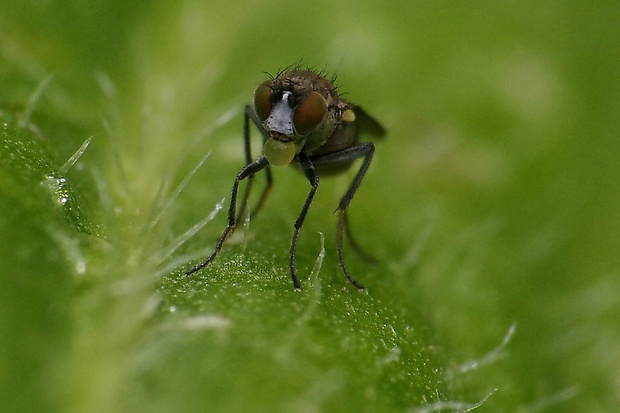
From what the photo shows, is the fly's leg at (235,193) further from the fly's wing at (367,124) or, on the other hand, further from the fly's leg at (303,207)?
the fly's wing at (367,124)

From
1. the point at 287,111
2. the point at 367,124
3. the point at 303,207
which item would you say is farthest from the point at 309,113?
the point at 367,124

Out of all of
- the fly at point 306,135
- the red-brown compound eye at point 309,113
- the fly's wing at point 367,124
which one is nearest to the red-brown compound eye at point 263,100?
the fly at point 306,135

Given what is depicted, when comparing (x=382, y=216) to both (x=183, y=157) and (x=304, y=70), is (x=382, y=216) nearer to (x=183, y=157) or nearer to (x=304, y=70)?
(x=304, y=70)

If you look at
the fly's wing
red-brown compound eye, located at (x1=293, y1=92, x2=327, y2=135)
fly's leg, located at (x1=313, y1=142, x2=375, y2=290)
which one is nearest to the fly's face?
red-brown compound eye, located at (x1=293, y1=92, x2=327, y2=135)

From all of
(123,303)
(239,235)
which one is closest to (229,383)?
(123,303)

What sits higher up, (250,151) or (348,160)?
(348,160)

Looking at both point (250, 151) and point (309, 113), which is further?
point (250, 151)

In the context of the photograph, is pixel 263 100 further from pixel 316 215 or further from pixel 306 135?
pixel 316 215
